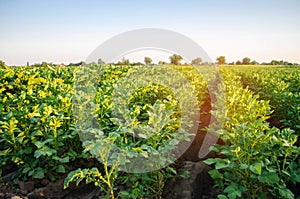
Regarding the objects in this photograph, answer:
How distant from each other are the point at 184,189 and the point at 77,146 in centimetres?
144

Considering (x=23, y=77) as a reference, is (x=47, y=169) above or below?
below

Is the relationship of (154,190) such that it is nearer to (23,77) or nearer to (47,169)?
(47,169)

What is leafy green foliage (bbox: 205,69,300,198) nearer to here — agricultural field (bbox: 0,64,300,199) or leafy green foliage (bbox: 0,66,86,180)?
agricultural field (bbox: 0,64,300,199)

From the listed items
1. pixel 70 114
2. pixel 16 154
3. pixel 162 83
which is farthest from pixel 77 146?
pixel 162 83

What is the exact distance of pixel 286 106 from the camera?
16.2 feet

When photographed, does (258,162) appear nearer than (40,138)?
Yes

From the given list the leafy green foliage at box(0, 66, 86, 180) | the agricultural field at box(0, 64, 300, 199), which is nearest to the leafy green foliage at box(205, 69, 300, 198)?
the agricultural field at box(0, 64, 300, 199)

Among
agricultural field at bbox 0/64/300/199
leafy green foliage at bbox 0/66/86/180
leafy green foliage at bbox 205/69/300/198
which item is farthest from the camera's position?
leafy green foliage at bbox 0/66/86/180

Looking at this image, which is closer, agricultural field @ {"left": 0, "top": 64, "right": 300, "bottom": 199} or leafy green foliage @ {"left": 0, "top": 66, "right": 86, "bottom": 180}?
agricultural field @ {"left": 0, "top": 64, "right": 300, "bottom": 199}

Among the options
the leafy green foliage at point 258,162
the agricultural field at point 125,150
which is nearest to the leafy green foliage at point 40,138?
the agricultural field at point 125,150

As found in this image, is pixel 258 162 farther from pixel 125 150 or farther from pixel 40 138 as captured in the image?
pixel 40 138

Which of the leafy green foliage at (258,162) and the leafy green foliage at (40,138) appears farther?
the leafy green foliage at (40,138)

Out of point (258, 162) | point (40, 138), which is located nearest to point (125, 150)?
point (258, 162)

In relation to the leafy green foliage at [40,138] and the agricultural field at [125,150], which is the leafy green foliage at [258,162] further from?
the leafy green foliage at [40,138]
